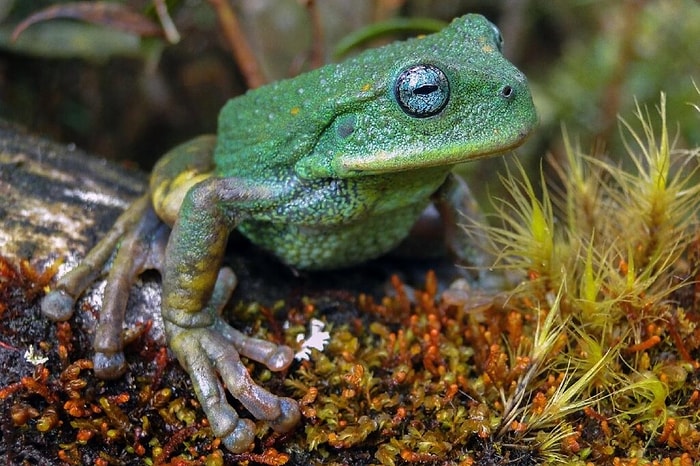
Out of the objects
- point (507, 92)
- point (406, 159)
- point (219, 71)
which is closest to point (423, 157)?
point (406, 159)

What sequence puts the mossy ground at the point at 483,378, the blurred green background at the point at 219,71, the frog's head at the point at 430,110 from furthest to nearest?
the blurred green background at the point at 219,71 → the frog's head at the point at 430,110 → the mossy ground at the point at 483,378

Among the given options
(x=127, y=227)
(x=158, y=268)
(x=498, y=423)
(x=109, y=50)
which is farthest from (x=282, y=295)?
(x=109, y=50)

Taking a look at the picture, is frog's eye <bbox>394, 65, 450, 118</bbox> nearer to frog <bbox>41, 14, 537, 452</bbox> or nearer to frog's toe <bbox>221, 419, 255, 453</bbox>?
frog <bbox>41, 14, 537, 452</bbox>

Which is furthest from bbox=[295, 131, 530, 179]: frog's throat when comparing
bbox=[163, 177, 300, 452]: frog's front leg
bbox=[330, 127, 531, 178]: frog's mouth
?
bbox=[163, 177, 300, 452]: frog's front leg

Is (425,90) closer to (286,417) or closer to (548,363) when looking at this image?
(548,363)

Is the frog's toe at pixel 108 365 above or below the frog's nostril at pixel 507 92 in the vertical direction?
below

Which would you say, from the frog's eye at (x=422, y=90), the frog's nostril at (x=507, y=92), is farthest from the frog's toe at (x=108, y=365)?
the frog's nostril at (x=507, y=92)

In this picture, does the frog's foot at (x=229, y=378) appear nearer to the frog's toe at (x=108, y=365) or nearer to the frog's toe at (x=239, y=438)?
the frog's toe at (x=239, y=438)

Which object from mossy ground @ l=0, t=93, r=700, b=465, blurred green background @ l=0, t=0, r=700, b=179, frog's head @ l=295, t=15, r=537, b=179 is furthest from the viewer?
blurred green background @ l=0, t=0, r=700, b=179
